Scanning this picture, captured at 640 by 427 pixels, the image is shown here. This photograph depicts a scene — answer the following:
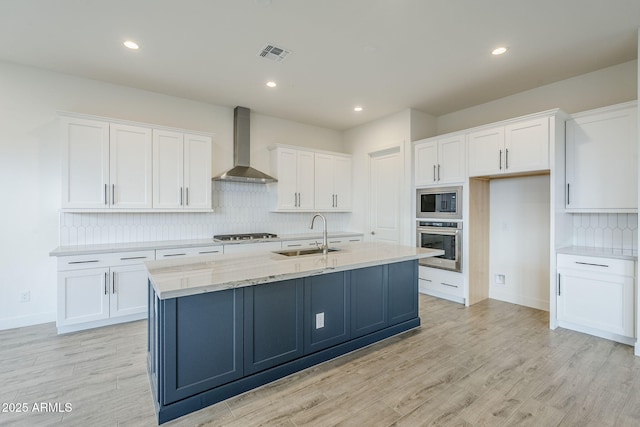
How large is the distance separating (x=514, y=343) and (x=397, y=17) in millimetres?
3248

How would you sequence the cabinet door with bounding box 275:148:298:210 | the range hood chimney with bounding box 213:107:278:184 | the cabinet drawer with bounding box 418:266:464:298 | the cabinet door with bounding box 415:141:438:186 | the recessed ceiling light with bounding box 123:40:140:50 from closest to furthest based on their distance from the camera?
the recessed ceiling light with bounding box 123:40:140:50
the cabinet drawer with bounding box 418:266:464:298
the cabinet door with bounding box 415:141:438:186
the range hood chimney with bounding box 213:107:278:184
the cabinet door with bounding box 275:148:298:210

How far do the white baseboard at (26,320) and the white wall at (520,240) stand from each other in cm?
587

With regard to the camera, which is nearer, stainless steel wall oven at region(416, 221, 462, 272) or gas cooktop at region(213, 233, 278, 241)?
stainless steel wall oven at region(416, 221, 462, 272)

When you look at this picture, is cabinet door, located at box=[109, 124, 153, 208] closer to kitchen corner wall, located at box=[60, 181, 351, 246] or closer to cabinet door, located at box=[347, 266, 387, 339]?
kitchen corner wall, located at box=[60, 181, 351, 246]

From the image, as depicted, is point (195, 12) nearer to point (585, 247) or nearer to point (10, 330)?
point (10, 330)

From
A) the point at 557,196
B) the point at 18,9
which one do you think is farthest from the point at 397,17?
the point at 18,9

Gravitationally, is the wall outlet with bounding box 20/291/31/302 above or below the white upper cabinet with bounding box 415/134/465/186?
below

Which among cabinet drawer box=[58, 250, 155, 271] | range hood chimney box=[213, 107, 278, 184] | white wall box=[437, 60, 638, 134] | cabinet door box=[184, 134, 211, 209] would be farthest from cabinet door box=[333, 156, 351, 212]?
cabinet drawer box=[58, 250, 155, 271]

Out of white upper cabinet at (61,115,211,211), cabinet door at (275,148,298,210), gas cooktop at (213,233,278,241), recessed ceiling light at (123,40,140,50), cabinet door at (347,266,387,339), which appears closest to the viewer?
cabinet door at (347,266,387,339)

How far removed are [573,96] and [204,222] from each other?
5.20 meters

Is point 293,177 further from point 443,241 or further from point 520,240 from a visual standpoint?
point 520,240

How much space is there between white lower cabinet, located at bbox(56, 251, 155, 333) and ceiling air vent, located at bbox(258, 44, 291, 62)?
8.71 ft

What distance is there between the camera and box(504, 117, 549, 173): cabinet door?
3.38 metres

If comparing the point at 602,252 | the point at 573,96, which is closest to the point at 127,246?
the point at 602,252
